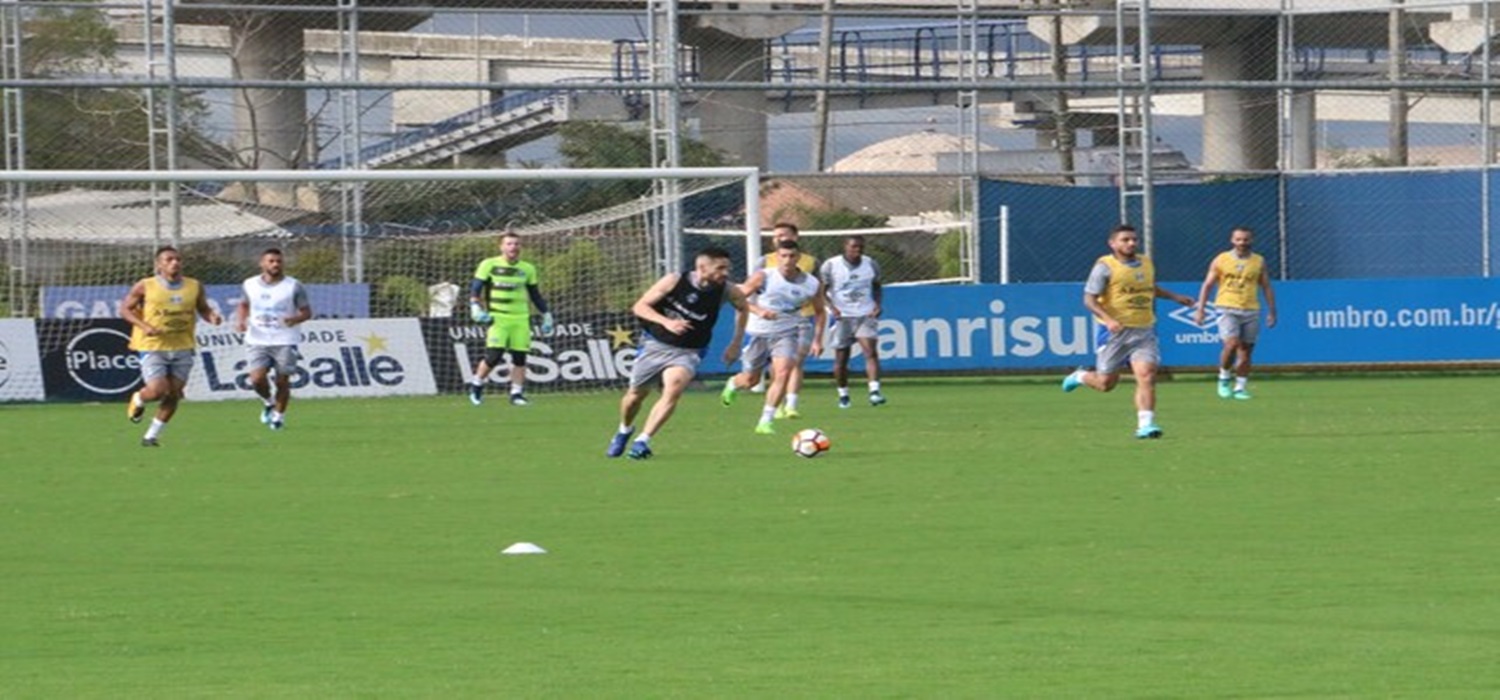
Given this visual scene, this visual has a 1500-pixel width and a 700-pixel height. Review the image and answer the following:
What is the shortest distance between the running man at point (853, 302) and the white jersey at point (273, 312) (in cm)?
582

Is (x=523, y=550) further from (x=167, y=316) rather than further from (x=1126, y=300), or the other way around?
(x=167, y=316)

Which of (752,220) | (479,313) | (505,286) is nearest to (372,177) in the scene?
(505,286)

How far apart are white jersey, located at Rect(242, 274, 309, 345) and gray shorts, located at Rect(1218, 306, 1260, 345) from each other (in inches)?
395

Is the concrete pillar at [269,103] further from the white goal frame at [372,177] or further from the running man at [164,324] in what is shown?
the running man at [164,324]

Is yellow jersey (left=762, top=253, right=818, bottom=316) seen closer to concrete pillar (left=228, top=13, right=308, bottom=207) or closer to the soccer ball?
the soccer ball

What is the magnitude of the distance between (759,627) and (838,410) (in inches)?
632

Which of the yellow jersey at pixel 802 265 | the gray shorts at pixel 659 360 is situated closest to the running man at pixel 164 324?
the gray shorts at pixel 659 360

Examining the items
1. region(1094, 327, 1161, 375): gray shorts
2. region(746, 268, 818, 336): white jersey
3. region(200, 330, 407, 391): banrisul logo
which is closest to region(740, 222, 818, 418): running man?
region(746, 268, 818, 336): white jersey

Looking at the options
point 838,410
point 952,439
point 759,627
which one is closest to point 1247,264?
point 838,410

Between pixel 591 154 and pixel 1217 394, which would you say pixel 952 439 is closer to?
pixel 1217 394

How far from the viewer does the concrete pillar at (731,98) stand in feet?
122

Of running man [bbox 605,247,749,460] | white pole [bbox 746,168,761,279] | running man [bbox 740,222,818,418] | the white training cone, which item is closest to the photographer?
the white training cone

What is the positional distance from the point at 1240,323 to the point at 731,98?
468 inches

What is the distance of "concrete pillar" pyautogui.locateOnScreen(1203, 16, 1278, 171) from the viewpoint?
39.9m
